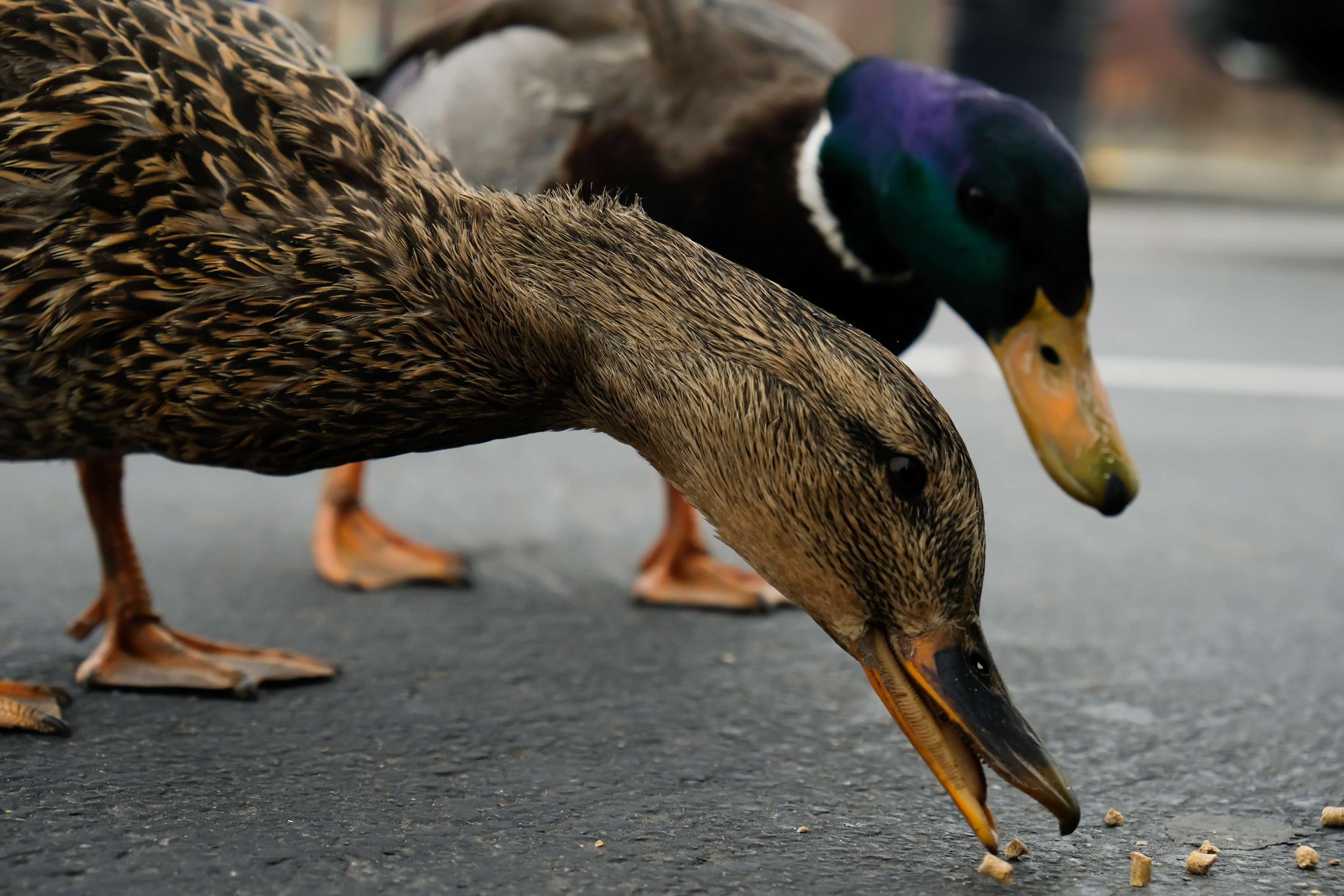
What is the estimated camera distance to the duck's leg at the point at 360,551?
3.45 metres

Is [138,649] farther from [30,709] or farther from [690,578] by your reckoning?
[690,578]

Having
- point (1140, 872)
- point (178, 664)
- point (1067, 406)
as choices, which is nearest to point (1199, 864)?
point (1140, 872)

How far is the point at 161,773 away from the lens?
231 cm

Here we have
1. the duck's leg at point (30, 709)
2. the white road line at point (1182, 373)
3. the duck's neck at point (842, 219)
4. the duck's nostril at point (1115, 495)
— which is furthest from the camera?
the white road line at point (1182, 373)

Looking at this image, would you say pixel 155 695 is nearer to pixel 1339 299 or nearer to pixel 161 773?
pixel 161 773

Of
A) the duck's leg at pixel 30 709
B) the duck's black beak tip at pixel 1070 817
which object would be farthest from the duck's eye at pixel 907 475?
the duck's leg at pixel 30 709

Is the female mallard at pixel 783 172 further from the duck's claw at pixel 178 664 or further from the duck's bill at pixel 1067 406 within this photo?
the duck's claw at pixel 178 664

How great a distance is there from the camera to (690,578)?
3.51 metres

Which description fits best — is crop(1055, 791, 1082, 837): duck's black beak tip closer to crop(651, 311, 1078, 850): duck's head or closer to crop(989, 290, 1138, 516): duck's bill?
crop(651, 311, 1078, 850): duck's head

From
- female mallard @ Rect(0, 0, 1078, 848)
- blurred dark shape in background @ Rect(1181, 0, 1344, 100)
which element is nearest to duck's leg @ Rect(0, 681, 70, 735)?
female mallard @ Rect(0, 0, 1078, 848)

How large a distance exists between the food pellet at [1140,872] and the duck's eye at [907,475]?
1.97 feet

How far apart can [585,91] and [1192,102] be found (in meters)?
15.8

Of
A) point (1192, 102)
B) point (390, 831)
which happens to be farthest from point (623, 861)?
point (1192, 102)

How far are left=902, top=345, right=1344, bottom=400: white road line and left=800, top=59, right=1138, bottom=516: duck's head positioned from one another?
309 cm
